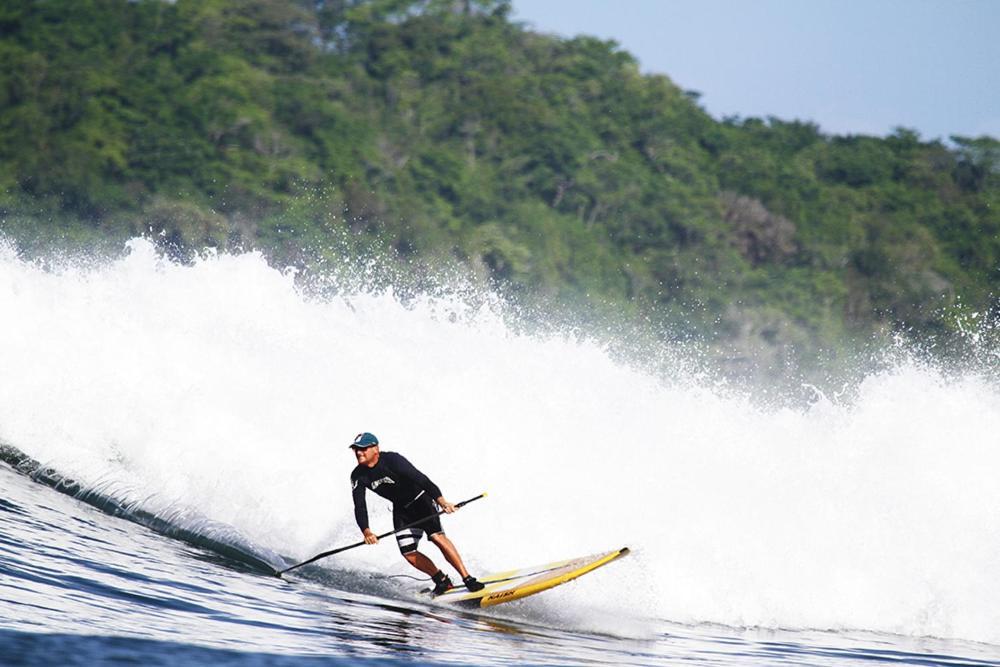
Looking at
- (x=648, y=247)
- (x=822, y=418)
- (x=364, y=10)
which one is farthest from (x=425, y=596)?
(x=364, y=10)

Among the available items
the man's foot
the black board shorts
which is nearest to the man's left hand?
the black board shorts

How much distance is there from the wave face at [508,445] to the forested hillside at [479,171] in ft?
86.3

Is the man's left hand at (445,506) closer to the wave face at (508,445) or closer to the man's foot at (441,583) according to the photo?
the man's foot at (441,583)

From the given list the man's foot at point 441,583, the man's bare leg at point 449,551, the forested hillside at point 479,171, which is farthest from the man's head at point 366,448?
the forested hillside at point 479,171

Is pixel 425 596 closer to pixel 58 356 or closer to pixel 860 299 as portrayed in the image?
pixel 58 356

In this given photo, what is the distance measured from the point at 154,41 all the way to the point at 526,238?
1571 cm

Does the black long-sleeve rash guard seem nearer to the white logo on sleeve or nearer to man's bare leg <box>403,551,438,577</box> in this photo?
the white logo on sleeve

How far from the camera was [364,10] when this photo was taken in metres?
63.2

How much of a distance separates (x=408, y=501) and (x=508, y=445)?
4986mm

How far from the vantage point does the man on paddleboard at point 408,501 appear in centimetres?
1123

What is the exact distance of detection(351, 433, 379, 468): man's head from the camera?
11078 mm

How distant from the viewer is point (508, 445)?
16.4 m

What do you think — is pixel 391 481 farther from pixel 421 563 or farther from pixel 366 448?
pixel 421 563

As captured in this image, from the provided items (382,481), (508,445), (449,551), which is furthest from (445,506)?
(508,445)
